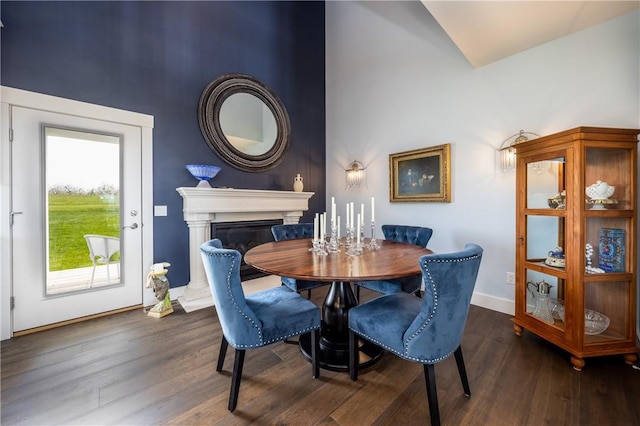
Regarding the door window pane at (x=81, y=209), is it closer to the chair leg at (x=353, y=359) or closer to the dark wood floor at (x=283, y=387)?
the dark wood floor at (x=283, y=387)

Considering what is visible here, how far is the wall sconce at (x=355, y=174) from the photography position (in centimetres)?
391

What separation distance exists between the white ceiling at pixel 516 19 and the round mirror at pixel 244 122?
240cm

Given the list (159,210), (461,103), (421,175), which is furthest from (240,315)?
(461,103)

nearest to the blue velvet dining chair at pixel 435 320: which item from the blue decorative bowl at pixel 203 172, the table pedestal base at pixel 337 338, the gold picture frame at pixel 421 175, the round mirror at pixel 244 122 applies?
the table pedestal base at pixel 337 338

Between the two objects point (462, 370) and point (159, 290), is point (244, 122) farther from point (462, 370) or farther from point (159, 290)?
point (462, 370)

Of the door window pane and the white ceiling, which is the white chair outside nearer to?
the door window pane

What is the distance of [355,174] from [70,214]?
3.28 meters

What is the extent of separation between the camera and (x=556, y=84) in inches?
90.7

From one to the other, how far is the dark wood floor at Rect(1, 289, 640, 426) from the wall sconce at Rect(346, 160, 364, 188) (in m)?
2.45

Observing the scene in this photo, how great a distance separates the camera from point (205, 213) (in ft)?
10.0

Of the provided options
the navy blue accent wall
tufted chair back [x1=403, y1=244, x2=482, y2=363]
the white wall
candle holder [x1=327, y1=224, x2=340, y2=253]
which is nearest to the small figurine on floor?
the navy blue accent wall

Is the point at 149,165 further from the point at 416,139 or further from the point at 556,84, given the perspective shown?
the point at 556,84

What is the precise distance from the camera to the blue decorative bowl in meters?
2.97

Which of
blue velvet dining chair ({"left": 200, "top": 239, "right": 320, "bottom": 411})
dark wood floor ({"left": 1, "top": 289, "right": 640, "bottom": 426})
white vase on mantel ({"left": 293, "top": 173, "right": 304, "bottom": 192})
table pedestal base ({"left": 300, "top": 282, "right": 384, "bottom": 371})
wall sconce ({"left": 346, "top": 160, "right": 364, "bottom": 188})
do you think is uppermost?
wall sconce ({"left": 346, "top": 160, "right": 364, "bottom": 188})
